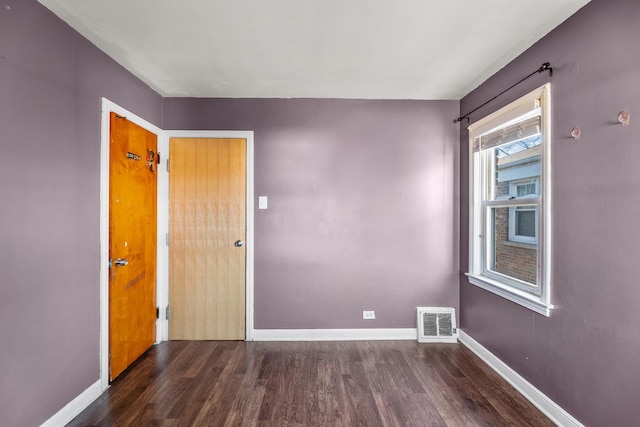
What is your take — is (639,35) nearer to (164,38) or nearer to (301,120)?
(301,120)

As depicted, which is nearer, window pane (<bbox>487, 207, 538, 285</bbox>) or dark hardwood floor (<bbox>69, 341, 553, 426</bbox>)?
dark hardwood floor (<bbox>69, 341, 553, 426</bbox>)

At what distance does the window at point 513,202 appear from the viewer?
209 cm

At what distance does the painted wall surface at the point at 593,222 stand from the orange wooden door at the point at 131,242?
10.3 feet

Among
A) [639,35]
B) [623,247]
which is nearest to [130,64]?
[639,35]

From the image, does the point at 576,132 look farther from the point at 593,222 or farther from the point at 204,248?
the point at 204,248

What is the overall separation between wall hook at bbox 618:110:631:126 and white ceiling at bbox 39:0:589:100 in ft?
2.39

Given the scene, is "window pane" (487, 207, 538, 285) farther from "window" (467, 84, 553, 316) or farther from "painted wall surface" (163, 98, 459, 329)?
"painted wall surface" (163, 98, 459, 329)

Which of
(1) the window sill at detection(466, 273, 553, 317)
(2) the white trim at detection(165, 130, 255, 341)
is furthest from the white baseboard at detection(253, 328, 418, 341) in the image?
(1) the window sill at detection(466, 273, 553, 317)

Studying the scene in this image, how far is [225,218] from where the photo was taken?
10.5 feet

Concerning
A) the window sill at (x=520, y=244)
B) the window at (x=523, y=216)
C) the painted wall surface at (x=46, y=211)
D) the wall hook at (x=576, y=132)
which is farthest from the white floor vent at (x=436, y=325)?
the painted wall surface at (x=46, y=211)

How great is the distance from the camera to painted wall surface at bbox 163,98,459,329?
3227 millimetres

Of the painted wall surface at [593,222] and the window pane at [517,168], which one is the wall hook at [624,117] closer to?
the painted wall surface at [593,222]

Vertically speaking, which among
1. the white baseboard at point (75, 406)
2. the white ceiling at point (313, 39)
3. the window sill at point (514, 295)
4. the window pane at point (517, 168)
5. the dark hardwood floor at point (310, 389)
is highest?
the white ceiling at point (313, 39)

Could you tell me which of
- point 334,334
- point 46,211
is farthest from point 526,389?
point 46,211
